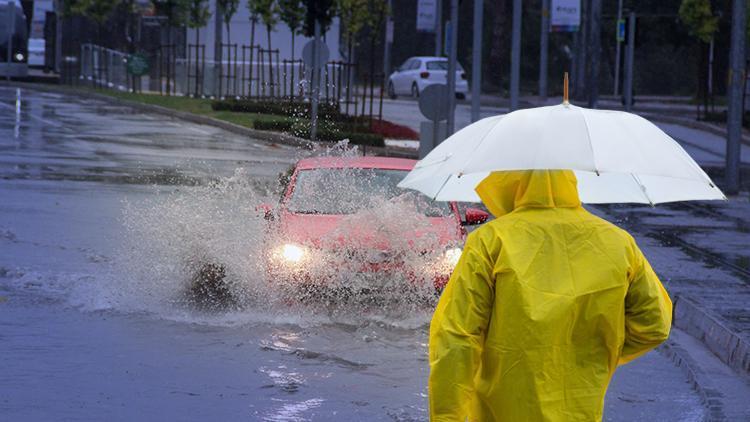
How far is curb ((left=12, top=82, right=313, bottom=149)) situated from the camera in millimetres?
32125

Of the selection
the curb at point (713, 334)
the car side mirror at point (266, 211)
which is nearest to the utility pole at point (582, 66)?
the car side mirror at point (266, 211)

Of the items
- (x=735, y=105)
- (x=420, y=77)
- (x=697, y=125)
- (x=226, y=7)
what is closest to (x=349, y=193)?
(x=735, y=105)

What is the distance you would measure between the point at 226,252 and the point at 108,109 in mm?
29275

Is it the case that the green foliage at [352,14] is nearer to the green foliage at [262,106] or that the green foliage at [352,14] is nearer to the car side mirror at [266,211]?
the green foliage at [262,106]

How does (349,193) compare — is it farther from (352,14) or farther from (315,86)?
(352,14)

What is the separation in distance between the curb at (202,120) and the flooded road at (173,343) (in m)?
14.7

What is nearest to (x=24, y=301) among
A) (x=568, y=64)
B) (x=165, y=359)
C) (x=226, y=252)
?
(x=226, y=252)

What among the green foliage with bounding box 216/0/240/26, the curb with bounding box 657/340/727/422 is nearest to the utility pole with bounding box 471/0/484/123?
the curb with bounding box 657/340/727/422

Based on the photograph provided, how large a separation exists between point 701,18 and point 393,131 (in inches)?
583

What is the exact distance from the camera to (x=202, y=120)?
122 feet

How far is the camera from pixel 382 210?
37.0 feet

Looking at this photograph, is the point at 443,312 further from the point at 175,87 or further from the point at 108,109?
the point at 175,87

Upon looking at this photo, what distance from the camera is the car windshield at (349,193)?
11758 mm

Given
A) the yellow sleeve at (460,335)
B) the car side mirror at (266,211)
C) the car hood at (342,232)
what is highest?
the yellow sleeve at (460,335)
